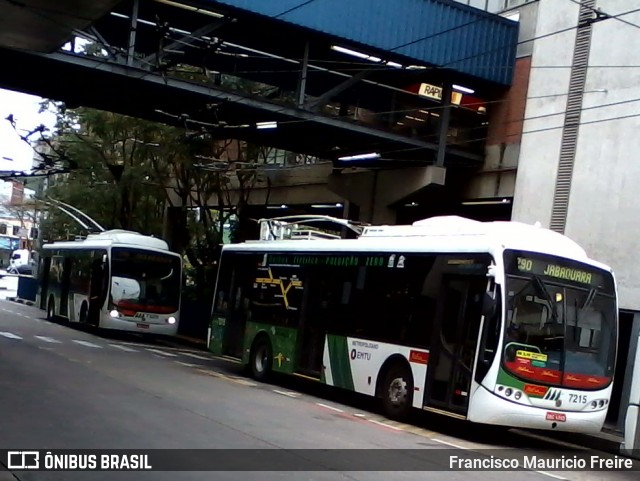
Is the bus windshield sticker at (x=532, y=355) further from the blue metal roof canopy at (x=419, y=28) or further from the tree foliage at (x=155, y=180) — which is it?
the tree foliage at (x=155, y=180)

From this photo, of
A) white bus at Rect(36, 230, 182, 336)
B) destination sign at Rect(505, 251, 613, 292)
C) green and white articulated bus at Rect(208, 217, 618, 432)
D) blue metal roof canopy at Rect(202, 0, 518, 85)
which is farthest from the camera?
white bus at Rect(36, 230, 182, 336)

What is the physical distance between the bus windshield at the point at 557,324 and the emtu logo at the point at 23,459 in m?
7.06

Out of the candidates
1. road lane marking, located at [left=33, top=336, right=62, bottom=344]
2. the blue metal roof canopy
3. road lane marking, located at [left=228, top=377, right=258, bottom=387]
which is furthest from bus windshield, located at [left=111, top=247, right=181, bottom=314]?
the blue metal roof canopy

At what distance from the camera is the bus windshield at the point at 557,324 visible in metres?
13.1

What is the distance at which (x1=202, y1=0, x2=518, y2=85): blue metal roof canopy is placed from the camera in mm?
21156

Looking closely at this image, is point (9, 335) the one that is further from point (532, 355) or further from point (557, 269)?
point (557, 269)

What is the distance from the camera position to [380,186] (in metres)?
26.7

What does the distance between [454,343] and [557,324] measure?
165cm

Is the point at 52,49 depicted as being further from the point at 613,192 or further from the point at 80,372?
the point at 613,192

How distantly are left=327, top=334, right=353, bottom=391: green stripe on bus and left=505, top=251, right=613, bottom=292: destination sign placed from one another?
14.4ft

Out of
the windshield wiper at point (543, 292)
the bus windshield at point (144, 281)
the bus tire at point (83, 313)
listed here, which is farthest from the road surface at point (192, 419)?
the bus tire at point (83, 313)

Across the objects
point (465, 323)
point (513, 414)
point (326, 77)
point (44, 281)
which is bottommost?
point (44, 281)

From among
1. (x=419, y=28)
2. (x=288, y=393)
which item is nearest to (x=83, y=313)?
(x=288, y=393)

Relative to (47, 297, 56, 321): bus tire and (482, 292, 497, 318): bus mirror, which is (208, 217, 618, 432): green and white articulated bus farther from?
(47, 297, 56, 321): bus tire
